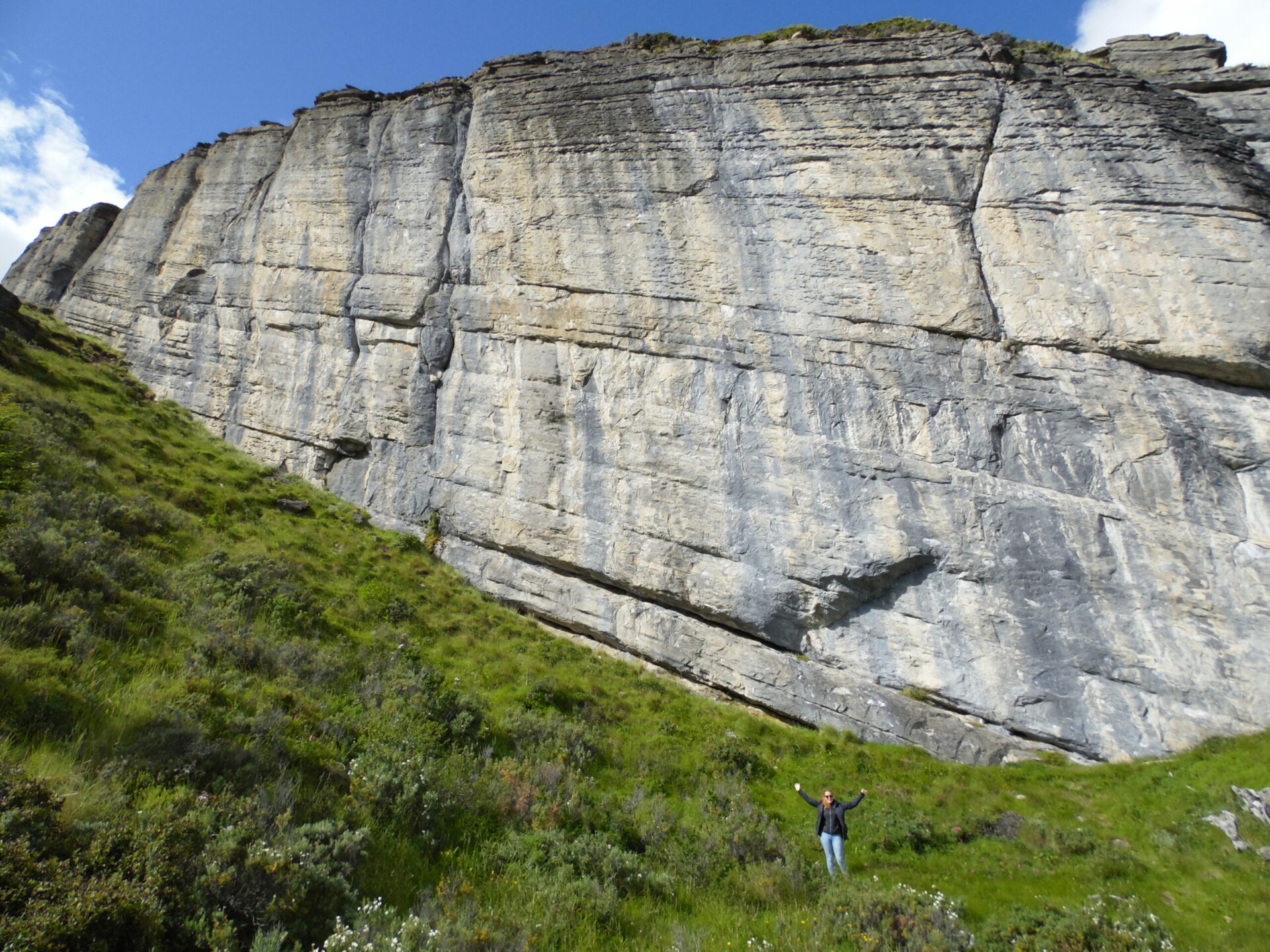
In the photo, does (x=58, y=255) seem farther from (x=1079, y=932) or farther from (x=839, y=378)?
(x=1079, y=932)

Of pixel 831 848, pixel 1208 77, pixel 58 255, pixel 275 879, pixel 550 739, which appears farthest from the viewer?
pixel 58 255

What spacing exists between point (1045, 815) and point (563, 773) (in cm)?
932

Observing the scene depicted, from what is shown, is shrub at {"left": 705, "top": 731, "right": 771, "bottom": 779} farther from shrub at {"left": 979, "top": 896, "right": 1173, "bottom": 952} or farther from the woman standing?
shrub at {"left": 979, "top": 896, "right": 1173, "bottom": 952}

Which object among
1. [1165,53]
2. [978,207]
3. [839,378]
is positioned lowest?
[839,378]

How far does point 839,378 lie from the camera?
18.0 m

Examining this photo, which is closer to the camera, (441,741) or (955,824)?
(441,741)

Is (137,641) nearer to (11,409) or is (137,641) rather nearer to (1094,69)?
(11,409)

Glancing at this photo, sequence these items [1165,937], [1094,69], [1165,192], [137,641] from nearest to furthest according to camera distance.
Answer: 1. [1165,937]
2. [137,641]
3. [1165,192]
4. [1094,69]

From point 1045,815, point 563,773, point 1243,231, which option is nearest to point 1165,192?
point 1243,231

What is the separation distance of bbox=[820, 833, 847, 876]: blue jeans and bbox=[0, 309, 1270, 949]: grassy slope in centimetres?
38

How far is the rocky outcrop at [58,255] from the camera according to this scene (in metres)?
36.9

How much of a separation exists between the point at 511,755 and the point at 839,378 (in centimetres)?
1354

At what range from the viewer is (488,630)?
1734 cm

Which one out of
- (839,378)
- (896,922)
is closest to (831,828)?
(896,922)
